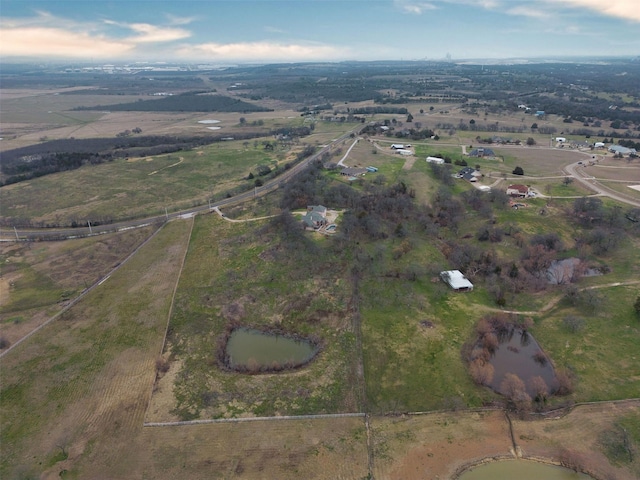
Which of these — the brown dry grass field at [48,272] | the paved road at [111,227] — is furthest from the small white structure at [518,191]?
the brown dry grass field at [48,272]

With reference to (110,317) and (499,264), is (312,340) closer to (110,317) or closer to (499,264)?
(110,317)

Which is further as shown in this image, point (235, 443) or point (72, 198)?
point (72, 198)

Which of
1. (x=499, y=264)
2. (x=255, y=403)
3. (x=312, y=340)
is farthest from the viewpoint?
(x=499, y=264)

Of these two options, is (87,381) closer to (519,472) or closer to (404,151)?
(519,472)

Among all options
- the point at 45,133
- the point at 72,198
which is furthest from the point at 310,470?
the point at 45,133

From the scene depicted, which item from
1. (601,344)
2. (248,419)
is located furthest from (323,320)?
(601,344)

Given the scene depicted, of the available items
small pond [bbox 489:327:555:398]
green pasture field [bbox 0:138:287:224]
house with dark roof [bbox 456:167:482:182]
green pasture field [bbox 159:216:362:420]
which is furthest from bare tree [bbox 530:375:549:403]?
green pasture field [bbox 0:138:287:224]

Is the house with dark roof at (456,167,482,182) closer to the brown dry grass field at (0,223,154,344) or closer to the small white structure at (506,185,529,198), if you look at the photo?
the small white structure at (506,185,529,198)
